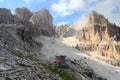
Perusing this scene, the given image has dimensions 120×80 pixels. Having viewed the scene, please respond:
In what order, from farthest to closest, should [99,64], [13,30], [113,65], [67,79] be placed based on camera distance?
[113,65], [99,64], [13,30], [67,79]

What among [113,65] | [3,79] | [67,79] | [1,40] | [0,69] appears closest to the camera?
[3,79]

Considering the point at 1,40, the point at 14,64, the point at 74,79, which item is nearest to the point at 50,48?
the point at 1,40

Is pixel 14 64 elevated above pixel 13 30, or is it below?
below

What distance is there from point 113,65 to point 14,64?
138 metres

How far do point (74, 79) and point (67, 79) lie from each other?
530 cm

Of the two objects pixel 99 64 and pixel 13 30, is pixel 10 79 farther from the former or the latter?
pixel 99 64

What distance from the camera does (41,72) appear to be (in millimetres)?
64750

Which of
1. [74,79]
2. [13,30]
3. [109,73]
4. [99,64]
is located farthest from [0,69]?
[99,64]

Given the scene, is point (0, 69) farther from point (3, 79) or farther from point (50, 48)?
point (50, 48)

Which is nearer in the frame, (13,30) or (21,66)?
(21,66)

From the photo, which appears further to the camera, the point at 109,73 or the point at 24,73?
the point at 109,73

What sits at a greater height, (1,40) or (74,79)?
(1,40)

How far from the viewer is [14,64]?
64.0m

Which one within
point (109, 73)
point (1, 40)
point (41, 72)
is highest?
point (1, 40)
